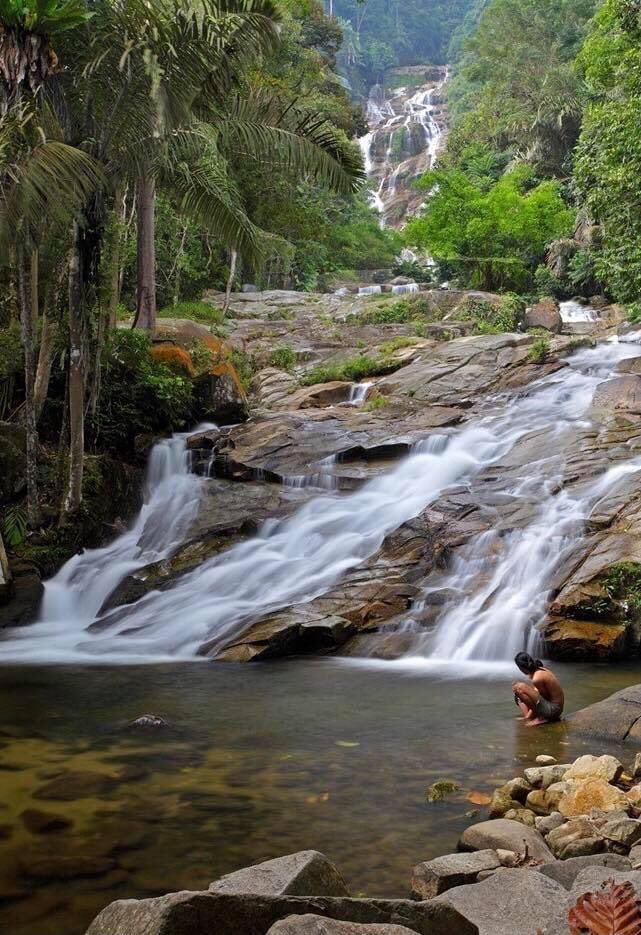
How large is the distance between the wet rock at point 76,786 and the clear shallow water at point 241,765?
21mm

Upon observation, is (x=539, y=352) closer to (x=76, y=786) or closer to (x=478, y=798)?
(x=478, y=798)

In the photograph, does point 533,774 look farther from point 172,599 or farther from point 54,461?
point 54,461

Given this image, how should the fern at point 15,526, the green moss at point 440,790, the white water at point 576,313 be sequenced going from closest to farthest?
the green moss at point 440,790, the fern at point 15,526, the white water at point 576,313

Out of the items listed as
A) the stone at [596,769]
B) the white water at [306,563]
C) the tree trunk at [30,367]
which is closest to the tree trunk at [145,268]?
the white water at [306,563]

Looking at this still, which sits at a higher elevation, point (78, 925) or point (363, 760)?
point (78, 925)

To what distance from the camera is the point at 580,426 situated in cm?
1756

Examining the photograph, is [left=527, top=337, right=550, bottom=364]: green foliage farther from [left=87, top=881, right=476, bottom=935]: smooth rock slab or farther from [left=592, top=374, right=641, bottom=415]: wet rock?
[left=87, top=881, right=476, bottom=935]: smooth rock slab

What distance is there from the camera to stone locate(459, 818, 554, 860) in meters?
4.65

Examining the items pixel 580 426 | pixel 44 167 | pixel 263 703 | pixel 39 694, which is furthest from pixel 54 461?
pixel 580 426

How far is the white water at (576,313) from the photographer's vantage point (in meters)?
33.3

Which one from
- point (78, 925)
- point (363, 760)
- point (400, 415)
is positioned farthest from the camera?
point (400, 415)

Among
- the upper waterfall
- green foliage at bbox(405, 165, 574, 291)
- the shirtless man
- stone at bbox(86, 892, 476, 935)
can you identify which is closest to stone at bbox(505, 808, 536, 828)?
stone at bbox(86, 892, 476, 935)

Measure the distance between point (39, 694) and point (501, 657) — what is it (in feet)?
18.1

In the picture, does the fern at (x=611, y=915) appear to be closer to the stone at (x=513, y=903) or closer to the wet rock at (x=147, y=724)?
the stone at (x=513, y=903)
